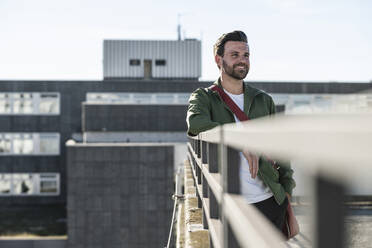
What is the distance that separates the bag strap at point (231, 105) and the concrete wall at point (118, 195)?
40.5 ft

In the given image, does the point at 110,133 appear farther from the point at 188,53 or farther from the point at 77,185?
the point at 188,53

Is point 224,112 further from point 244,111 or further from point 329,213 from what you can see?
point 329,213

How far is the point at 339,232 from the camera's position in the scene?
570 mm

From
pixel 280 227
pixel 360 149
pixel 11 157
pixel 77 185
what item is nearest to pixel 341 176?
pixel 360 149

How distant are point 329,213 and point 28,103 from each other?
29722mm

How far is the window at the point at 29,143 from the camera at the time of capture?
2870 centimetres

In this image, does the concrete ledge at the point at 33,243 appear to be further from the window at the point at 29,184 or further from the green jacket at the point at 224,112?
the green jacket at the point at 224,112

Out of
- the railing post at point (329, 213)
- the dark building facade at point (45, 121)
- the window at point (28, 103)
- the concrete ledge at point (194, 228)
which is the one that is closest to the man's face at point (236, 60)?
the concrete ledge at point (194, 228)

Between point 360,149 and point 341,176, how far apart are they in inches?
1.7

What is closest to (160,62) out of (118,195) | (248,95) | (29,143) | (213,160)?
(29,143)

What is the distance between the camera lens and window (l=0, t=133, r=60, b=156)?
28.7m

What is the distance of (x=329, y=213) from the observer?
23.1 inches

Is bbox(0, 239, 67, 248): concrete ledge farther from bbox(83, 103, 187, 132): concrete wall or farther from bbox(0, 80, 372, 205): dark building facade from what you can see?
bbox(0, 80, 372, 205): dark building facade

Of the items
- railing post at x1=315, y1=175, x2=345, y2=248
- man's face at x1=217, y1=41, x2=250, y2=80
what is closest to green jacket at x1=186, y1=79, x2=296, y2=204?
man's face at x1=217, y1=41, x2=250, y2=80
